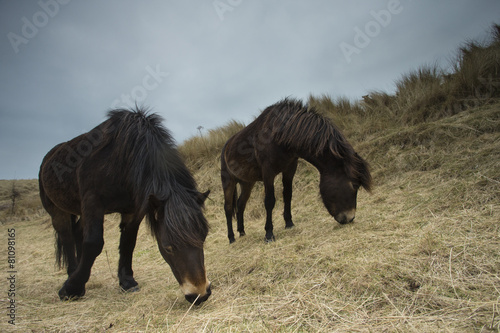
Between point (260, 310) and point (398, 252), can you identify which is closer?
point (260, 310)

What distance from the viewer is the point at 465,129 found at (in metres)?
4.96

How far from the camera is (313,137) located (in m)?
3.91

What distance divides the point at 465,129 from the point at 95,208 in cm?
594

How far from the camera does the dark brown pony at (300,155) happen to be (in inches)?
146

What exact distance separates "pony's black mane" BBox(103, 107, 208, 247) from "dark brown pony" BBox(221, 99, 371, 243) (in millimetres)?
1585

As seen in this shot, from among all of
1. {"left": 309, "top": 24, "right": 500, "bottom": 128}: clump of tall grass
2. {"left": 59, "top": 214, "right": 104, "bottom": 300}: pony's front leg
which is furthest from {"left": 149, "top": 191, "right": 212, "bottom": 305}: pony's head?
{"left": 309, "top": 24, "right": 500, "bottom": 128}: clump of tall grass

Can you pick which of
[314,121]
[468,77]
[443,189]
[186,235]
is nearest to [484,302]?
[186,235]

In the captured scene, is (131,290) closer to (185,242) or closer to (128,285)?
(128,285)

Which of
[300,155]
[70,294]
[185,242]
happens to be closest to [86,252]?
[70,294]

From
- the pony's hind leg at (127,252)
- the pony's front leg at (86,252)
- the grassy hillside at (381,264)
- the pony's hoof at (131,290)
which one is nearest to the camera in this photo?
the grassy hillside at (381,264)

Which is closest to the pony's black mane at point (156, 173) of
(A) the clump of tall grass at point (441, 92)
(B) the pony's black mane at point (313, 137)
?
(B) the pony's black mane at point (313, 137)

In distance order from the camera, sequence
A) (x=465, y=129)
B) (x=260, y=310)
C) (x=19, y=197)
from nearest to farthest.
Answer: (x=260, y=310) → (x=465, y=129) → (x=19, y=197)

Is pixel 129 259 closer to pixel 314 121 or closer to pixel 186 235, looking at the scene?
pixel 186 235

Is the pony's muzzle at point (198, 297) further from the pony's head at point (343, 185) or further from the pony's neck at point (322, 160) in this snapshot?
the pony's neck at point (322, 160)
